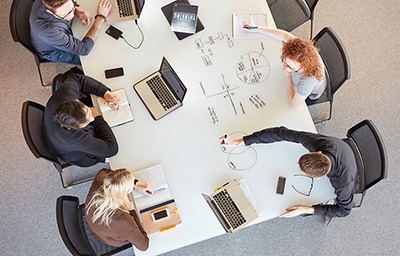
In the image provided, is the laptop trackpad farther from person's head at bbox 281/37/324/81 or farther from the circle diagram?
person's head at bbox 281/37/324/81

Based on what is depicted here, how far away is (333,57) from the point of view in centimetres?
261

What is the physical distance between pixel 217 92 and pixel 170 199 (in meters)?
0.84

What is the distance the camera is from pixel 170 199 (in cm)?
232

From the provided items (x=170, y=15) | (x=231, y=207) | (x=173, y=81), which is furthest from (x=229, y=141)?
(x=170, y=15)

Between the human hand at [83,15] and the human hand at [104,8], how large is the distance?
0.09 meters

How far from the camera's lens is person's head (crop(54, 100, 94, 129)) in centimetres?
211

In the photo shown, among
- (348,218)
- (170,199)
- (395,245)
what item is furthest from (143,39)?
(395,245)

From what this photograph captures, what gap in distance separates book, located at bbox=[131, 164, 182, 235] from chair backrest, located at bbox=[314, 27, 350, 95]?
58.3 inches

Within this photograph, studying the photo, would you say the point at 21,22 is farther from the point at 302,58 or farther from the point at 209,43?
the point at 302,58

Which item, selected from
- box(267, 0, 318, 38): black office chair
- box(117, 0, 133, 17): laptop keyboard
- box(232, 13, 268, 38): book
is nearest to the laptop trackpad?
box(117, 0, 133, 17): laptop keyboard

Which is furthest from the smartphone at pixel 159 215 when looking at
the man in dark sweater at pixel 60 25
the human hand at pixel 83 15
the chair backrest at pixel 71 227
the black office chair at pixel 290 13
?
the black office chair at pixel 290 13

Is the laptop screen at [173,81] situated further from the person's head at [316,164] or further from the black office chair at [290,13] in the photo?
the black office chair at [290,13]

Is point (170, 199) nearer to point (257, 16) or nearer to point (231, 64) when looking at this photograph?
point (231, 64)

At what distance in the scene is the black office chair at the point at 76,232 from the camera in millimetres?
2119
